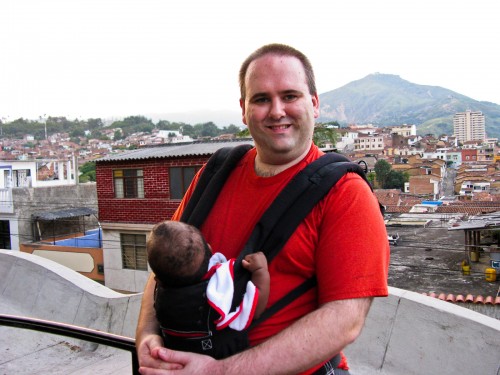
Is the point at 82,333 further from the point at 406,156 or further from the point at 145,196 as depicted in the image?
the point at 406,156

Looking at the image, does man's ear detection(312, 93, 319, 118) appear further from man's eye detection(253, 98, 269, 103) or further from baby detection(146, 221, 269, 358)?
baby detection(146, 221, 269, 358)

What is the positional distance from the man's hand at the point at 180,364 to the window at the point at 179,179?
1340 cm

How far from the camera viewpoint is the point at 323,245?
141 centimetres

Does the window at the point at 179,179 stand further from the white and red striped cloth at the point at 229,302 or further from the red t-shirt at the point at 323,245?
the white and red striped cloth at the point at 229,302

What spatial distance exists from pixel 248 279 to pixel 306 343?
10.8 inches

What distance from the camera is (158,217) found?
15.7 meters

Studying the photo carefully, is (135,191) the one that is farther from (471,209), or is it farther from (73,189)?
(471,209)

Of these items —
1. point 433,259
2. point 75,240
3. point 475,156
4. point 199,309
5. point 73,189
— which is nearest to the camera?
point 199,309

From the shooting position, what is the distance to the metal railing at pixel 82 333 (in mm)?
1752

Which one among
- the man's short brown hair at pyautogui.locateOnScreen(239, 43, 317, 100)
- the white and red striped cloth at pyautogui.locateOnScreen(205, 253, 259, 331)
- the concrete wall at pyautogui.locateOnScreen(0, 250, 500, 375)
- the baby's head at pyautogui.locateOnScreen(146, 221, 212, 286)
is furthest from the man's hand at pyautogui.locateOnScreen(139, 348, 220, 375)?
the concrete wall at pyautogui.locateOnScreen(0, 250, 500, 375)

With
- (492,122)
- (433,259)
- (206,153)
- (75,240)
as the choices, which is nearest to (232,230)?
(206,153)

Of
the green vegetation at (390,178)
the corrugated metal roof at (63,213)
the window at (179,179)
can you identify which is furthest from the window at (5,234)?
the green vegetation at (390,178)

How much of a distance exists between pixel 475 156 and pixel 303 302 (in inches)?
2834

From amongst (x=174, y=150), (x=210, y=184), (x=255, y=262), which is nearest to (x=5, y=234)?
(x=174, y=150)
